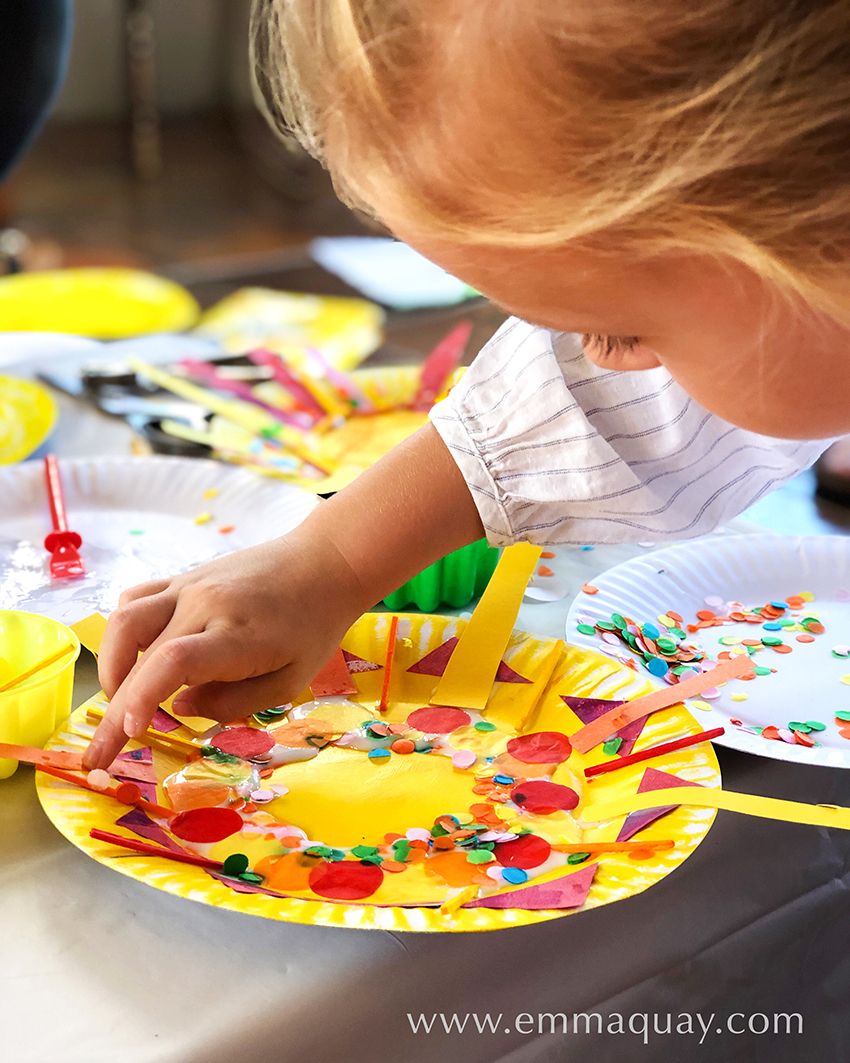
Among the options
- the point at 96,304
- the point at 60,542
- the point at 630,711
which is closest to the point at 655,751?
the point at 630,711

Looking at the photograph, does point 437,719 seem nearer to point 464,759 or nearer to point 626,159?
point 464,759

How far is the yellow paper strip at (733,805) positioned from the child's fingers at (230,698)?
0.15 meters

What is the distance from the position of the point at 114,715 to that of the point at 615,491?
0.27 meters

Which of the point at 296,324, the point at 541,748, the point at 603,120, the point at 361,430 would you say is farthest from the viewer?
the point at 296,324

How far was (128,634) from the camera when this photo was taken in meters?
0.58

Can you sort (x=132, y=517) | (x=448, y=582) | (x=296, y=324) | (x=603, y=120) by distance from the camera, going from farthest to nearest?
(x=296, y=324)
(x=132, y=517)
(x=448, y=582)
(x=603, y=120)

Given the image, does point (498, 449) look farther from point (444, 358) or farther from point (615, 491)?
point (444, 358)

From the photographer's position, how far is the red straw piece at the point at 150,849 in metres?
0.48

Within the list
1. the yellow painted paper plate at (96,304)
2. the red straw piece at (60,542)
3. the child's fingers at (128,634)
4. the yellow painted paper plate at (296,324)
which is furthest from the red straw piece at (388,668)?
the yellow painted paper plate at (96,304)

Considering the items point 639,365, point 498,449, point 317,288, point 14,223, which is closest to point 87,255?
point 14,223

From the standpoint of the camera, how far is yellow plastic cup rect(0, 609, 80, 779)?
0.54 m

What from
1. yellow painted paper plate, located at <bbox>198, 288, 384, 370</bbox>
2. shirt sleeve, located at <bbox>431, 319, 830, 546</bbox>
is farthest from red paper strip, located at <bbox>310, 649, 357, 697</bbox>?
yellow painted paper plate, located at <bbox>198, 288, 384, 370</bbox>

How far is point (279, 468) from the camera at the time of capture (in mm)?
870

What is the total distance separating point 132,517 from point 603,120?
20.2 inches
